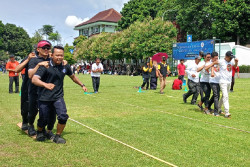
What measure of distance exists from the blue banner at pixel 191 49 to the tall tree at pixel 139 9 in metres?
21.8

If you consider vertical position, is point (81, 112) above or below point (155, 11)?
below

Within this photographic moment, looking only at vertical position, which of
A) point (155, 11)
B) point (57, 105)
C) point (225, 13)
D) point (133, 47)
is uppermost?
point (155, 11)

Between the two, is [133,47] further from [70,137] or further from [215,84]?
[70,137]

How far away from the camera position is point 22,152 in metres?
5.50

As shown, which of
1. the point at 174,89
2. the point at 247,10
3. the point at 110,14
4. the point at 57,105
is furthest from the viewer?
the point at 110,14

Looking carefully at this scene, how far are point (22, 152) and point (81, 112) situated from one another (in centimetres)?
466

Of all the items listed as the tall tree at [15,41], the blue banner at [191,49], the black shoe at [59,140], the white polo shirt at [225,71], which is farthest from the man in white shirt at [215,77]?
the tall tree at [15,41]

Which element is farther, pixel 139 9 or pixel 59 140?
pixel 139 9

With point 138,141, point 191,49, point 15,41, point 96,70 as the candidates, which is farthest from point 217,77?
point 15,41

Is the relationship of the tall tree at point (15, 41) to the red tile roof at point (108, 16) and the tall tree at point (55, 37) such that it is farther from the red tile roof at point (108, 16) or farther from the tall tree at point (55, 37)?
the red tile roof at point (108, 16)

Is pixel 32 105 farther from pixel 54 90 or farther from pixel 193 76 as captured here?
pixel 193 76

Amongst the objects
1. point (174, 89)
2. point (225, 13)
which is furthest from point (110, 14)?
point (174, 89)

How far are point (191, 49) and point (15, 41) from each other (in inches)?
3016

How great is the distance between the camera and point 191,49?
36.5m
